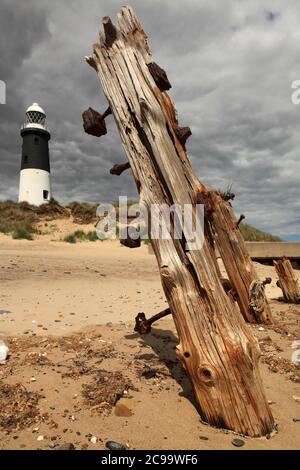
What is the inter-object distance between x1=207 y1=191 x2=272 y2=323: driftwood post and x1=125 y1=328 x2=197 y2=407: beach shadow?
1.36 meters

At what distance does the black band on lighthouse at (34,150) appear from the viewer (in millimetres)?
34344

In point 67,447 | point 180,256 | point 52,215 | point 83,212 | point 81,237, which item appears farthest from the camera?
point 52,215

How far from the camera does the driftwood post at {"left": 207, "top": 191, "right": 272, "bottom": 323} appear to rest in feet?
18.5

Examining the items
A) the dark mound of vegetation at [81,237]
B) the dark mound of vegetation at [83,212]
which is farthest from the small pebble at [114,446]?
the dark mound of vegetation at [83,212]

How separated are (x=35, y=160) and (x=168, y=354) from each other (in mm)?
32992

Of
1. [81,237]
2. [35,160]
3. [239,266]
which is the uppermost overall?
[35,160]

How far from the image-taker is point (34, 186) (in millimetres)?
33094

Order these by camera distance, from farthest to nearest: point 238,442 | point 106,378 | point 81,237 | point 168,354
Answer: point 81,237 < point 168,354 < point 106,378 < point 238,442

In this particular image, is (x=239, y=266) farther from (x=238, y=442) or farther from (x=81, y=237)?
(x=81, y=237)

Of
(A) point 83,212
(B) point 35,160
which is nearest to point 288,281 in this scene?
(A) point 83,212

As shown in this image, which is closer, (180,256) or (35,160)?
(180,256)

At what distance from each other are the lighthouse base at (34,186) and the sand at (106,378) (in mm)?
26432
